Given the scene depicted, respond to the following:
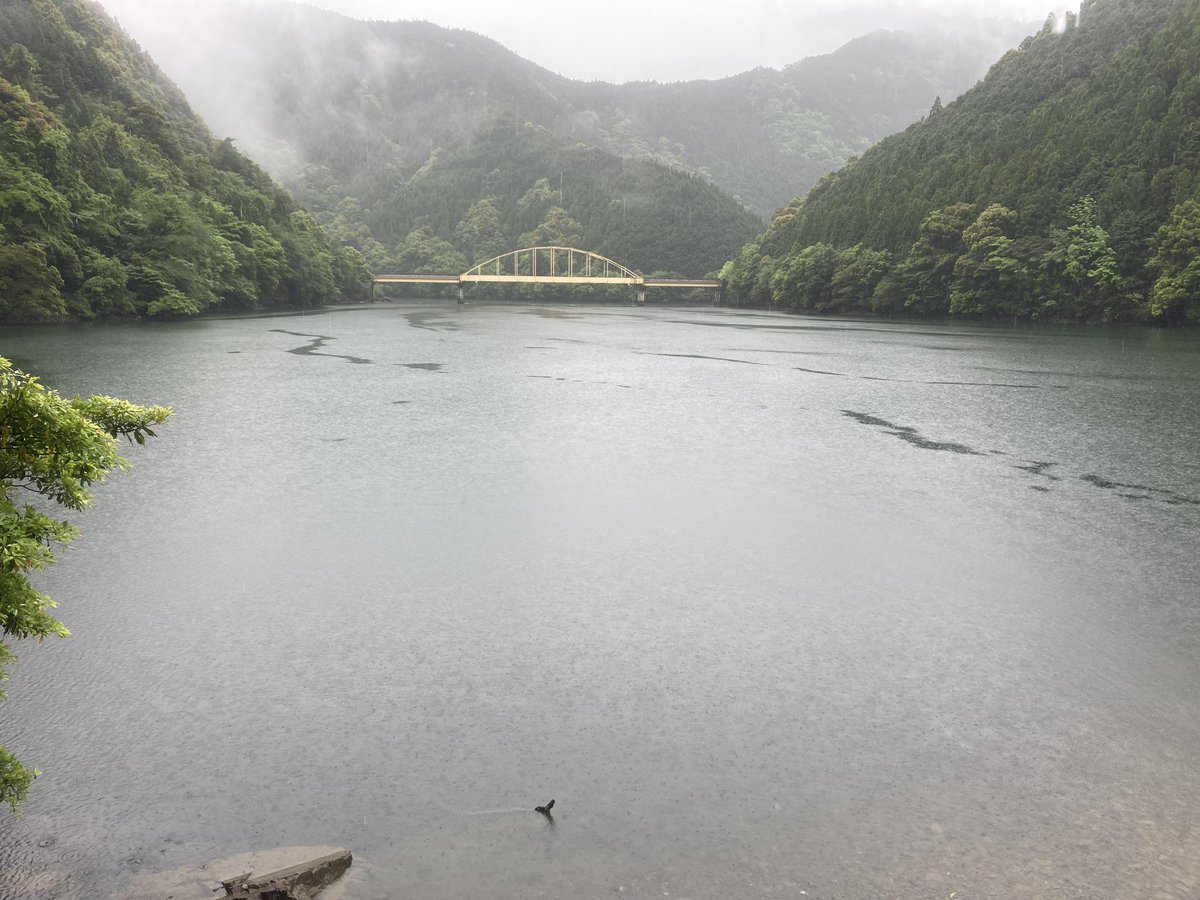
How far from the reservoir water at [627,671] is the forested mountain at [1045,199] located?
5259cm

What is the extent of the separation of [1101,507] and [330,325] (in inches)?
1825

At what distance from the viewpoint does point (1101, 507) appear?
11258mm

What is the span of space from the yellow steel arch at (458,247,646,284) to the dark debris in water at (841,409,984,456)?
343 feet

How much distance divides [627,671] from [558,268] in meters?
163

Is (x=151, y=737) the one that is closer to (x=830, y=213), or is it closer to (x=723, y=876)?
(x=723, y=876)

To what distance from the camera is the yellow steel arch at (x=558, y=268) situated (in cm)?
12594

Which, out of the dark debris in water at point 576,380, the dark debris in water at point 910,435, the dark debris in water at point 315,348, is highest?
the dark debris in water at point 315,348

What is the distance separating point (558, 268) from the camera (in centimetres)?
16512

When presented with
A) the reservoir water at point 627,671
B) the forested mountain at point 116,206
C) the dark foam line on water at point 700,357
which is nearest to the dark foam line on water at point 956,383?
the dark foam line on water at point 700,357

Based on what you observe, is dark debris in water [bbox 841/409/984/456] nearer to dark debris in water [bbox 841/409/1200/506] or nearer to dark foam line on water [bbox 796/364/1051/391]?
dark debris in water [bbox 841/409/1200/506]

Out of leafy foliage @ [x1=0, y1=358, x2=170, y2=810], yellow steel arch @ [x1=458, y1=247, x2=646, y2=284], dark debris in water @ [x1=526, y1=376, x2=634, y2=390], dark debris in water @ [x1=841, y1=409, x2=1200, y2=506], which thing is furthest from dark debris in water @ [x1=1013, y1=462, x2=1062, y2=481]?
yellow steel arch @ [x1=458, y1=247, x2=646, y2=284]

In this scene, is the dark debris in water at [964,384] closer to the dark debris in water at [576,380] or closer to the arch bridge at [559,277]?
the dark debris in water at [576,380]

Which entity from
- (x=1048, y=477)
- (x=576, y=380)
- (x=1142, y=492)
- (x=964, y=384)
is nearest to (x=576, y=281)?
(x=576, y=380)

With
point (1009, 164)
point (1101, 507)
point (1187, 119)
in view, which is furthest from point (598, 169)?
point (1101, 507)
